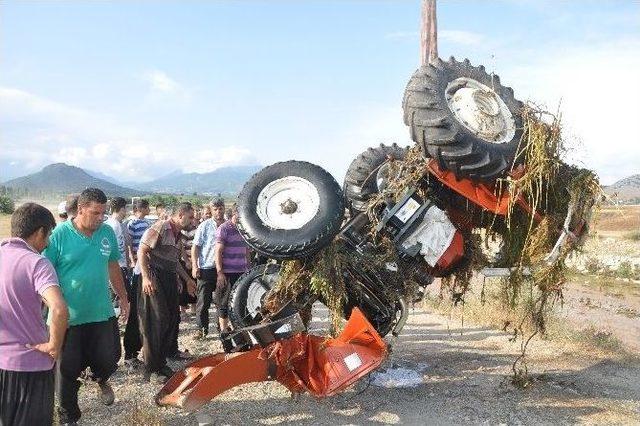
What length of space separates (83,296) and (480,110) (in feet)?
10.8

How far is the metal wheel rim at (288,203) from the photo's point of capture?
14.0ft

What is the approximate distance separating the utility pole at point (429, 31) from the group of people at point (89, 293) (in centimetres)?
443

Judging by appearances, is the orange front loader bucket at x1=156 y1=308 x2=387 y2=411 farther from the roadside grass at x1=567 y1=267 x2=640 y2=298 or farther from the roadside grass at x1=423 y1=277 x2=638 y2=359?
the roadside grass at x1=567 y1=267 x2=640 y2=298

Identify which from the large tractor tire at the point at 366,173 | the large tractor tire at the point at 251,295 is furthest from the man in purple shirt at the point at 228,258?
the large tractor tire at the point at 251,295

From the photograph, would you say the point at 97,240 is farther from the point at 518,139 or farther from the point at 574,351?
the point at 574,351

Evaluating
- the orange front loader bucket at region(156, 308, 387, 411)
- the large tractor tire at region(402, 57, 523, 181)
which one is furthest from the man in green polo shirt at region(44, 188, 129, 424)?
the large tractor tire at region(402, 57, 523, 181)

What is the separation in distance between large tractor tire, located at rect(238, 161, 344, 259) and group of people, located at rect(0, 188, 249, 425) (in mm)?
356

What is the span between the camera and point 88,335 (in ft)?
14.0

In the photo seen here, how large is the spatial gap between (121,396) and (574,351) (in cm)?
487

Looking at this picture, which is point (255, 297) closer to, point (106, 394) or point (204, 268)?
point (106, 394)

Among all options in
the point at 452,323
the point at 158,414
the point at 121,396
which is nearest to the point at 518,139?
the point at 158,414

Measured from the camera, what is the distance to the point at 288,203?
4.34 meters

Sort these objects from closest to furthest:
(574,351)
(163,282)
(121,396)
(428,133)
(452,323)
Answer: (428,133) < (121,396) < (163,282) < (574,351) < (452,323)

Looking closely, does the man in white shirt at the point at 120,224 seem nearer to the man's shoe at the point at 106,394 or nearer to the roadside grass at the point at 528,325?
the man's shoe at the point at 106,394
